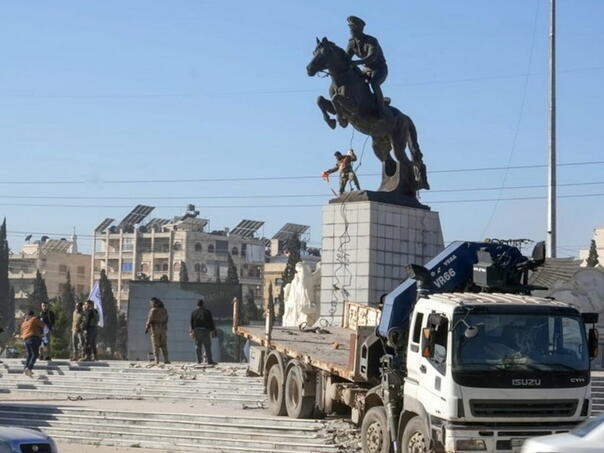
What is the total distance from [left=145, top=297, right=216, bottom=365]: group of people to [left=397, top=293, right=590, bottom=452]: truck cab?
49.4ft

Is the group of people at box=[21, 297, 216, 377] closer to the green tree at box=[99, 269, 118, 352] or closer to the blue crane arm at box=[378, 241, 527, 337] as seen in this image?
the blue crane arm at box=[378, 241, 527, 337]

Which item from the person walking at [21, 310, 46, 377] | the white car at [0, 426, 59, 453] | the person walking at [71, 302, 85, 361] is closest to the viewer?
the white car at [0, 426, 59, 453]

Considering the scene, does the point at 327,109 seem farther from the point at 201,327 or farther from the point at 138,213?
the point at 138,213

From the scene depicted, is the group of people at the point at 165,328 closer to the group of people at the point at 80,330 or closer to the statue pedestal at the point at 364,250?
the group of people at the point at 80,330

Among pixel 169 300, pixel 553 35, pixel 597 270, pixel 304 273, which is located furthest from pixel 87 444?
pixel 169 300

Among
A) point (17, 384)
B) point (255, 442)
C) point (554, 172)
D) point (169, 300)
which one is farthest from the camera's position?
point (169, 300)

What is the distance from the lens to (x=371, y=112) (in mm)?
29812

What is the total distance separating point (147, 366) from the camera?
28.3 metres

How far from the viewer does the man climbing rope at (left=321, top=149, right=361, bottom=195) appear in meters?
30.9

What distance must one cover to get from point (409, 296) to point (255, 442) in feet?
13.3

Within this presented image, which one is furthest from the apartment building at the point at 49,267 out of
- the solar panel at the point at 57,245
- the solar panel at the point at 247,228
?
the solar panel at the point at 247,228

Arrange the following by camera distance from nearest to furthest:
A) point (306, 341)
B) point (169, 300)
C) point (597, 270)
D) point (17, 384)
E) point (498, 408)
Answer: point (498, 408), point (306, 341), point (17, 384), point (597, 270), point (169, 300)

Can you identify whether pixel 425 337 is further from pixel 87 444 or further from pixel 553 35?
pixel 553 35

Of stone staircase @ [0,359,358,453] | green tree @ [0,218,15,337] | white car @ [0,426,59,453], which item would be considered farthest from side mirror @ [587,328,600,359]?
green tree @ [0,218,15,337]
